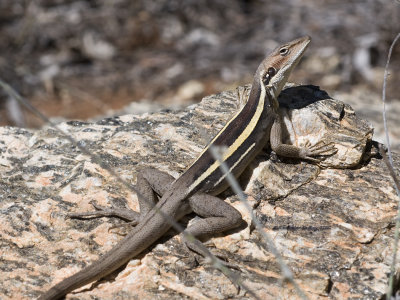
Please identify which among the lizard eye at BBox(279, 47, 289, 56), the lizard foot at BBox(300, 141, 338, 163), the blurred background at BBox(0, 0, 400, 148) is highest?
the blurred background at BBox(0, 0, 400, 148)

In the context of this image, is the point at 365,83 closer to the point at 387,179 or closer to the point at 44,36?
the point at 387,179

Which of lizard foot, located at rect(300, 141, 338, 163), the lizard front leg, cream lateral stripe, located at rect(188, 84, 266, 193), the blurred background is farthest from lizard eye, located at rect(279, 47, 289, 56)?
the blurred background

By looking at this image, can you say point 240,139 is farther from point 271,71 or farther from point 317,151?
point 271,71

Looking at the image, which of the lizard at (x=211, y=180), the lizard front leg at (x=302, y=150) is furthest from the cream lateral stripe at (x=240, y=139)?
the lizard front leg at (x=302, y=150)

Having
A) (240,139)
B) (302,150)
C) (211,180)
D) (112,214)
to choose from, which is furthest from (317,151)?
(112,214)

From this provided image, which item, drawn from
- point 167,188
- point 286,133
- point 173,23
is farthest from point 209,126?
point 173,23

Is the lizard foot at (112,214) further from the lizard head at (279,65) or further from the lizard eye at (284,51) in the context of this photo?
the lizard eye at (284,51)

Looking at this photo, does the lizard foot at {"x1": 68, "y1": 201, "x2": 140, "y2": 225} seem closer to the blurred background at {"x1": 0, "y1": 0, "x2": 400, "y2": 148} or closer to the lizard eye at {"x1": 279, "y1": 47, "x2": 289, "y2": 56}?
the lizard eye at {"x1": 279, "y1": 47, "x2": 289, "y2": 56}
